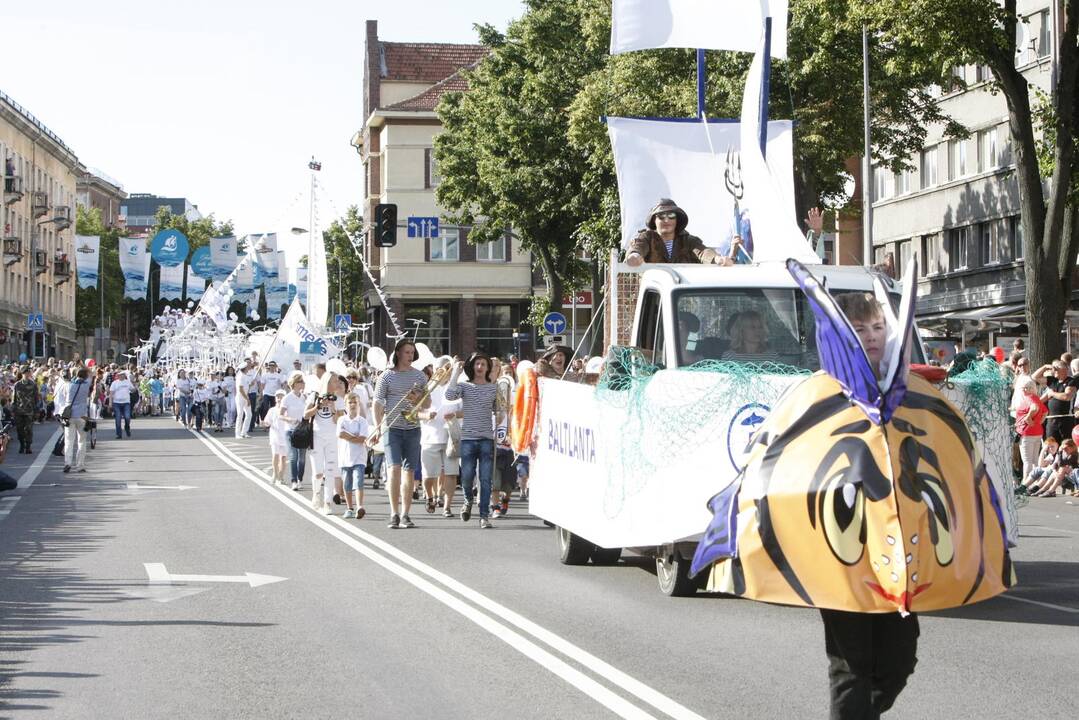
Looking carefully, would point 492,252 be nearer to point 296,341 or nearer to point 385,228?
point 296,341

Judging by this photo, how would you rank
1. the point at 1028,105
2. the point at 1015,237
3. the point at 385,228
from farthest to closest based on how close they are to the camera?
1. the point at 1015,237
2. the point at 385,228
3. the point at 1028,105

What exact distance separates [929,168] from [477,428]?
4413cm

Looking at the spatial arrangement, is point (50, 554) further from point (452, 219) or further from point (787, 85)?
point (452, 219)

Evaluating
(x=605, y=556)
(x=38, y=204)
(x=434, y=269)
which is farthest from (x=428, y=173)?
(x=605, y=556)

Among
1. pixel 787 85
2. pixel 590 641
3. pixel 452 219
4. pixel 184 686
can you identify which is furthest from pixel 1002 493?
pixel 452 219

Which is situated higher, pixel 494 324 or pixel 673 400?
pixel 494 324

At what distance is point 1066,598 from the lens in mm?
12328

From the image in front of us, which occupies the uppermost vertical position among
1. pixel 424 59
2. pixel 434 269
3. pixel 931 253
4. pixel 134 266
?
pixel 424 59

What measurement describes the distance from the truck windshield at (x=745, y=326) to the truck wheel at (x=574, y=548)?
8.56 ft

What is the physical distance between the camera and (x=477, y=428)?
18.8m

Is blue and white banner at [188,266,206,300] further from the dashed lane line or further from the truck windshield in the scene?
the truck windshield

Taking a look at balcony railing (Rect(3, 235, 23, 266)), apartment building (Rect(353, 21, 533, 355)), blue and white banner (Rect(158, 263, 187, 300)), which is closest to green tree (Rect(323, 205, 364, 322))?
balcony railing (Rect(3, 235, 23, 266))

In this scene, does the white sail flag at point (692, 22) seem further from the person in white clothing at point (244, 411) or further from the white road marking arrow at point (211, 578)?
the person in white clothing at point (244, 411)

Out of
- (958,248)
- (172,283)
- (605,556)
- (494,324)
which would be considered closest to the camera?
(605,556)
